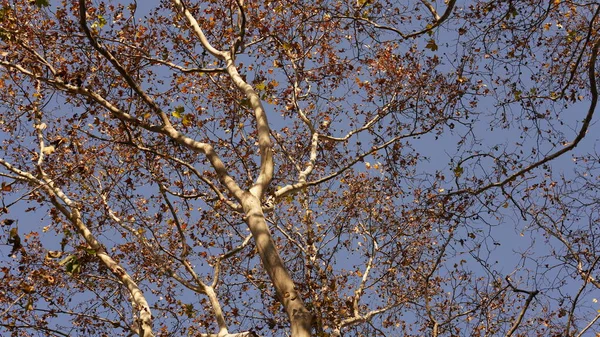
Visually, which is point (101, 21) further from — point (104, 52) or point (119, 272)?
point (119, 272)

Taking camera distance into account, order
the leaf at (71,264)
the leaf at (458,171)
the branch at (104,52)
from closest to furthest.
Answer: the branch at (104,52) < the leaf at (71,264) < the leaf at (458,171)

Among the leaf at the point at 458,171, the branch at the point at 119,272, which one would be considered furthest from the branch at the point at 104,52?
the leaf at the point at 458,171

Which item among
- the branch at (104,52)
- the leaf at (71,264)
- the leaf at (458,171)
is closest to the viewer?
the branch at (104,52)

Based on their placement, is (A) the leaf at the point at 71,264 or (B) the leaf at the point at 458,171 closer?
(A) the leaf at the point at 71,264

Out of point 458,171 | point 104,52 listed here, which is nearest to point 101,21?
point 104,52

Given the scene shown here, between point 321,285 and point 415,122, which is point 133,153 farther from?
point 415,122

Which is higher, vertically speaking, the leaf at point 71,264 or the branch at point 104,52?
the branch at point 104,52

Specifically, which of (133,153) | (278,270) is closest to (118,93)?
(133,153)

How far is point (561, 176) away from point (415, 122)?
276cm

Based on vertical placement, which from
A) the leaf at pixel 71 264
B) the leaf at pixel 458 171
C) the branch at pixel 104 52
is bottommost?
the leaf at pixel 71 264

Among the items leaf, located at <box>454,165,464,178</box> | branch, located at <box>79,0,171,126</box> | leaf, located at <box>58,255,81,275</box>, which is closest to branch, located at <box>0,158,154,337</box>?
leaf, located at <box>58,255,81,275</box>

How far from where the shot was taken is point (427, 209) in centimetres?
975

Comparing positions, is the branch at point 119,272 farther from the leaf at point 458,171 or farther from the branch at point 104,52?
the leaf at point 458,171

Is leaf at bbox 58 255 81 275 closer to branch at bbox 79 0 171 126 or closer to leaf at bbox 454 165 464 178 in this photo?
branch at bbox 79 0 171 126
